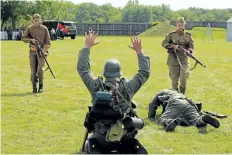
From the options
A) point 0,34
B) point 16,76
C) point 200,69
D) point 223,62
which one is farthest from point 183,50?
point 0,34

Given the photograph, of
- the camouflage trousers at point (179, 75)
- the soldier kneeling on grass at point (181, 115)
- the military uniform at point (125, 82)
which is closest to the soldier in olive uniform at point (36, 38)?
the camouflage trousers at point (179, 75)

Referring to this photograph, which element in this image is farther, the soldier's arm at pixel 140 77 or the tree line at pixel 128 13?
the tree line at pixel 128 13

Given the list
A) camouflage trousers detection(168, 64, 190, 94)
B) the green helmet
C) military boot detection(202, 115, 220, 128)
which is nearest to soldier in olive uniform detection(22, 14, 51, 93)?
camouflage trousers detection(168, 64, 190, 94)

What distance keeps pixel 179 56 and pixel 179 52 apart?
0.10 meters

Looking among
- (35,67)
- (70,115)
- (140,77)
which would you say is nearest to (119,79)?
(140,77)

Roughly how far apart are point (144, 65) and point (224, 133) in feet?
10.3

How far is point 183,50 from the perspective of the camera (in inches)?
456

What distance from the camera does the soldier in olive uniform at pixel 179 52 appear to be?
11641mm

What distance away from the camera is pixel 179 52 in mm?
11844

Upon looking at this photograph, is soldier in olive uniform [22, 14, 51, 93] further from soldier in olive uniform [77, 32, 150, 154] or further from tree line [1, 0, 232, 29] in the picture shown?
tree line [1, 0, 232, 29]

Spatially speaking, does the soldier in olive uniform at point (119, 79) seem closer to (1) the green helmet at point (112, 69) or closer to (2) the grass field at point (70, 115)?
(1) the green helmet at point (112, 69)

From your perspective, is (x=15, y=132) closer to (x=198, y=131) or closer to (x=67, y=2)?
(x=198, y=131)

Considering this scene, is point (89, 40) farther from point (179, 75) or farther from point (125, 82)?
point (179, 75)

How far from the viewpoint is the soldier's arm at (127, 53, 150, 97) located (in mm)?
6579
